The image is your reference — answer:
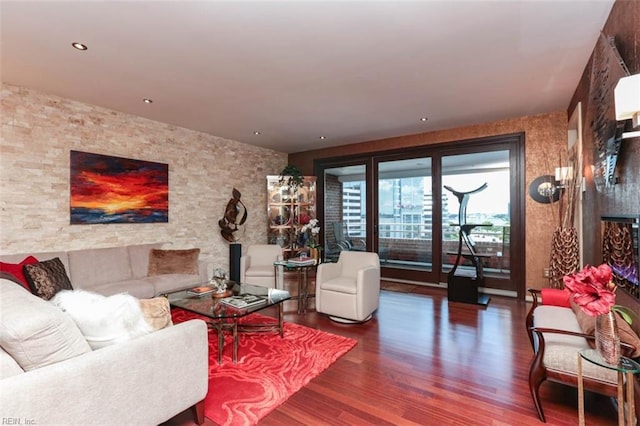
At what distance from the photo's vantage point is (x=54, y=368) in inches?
48.6

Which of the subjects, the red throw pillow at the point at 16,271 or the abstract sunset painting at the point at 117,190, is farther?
the abstract sunset painting at the point at 117,190

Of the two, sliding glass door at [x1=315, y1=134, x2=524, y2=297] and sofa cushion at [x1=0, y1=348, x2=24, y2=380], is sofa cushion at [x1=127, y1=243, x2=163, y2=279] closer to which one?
sofa cushion at [x1=0, y1=348, x2=24, y2=380]

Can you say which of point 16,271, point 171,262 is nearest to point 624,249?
point 171,262

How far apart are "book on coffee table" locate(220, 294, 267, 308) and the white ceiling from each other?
2214 millimetres

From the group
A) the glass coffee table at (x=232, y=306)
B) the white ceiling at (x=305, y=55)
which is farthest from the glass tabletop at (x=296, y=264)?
the white ceiling at (x=305, y=55)

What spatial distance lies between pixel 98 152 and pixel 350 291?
11.9ft

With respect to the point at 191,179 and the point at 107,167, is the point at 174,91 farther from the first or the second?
the point at 191,179

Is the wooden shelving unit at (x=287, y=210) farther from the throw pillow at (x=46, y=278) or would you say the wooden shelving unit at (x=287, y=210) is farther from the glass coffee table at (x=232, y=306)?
the throw pillow at (x=46, y=278)

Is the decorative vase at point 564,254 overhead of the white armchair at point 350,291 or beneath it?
overhead

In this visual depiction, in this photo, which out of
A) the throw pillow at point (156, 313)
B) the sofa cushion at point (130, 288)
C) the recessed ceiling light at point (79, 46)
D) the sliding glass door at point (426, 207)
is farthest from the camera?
the sliding glass door at point (426, 207)

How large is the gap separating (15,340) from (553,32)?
3754 millimetres

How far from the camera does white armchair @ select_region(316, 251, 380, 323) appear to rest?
340cm

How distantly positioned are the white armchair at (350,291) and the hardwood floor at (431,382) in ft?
0.45

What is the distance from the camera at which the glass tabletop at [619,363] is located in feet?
4.56
